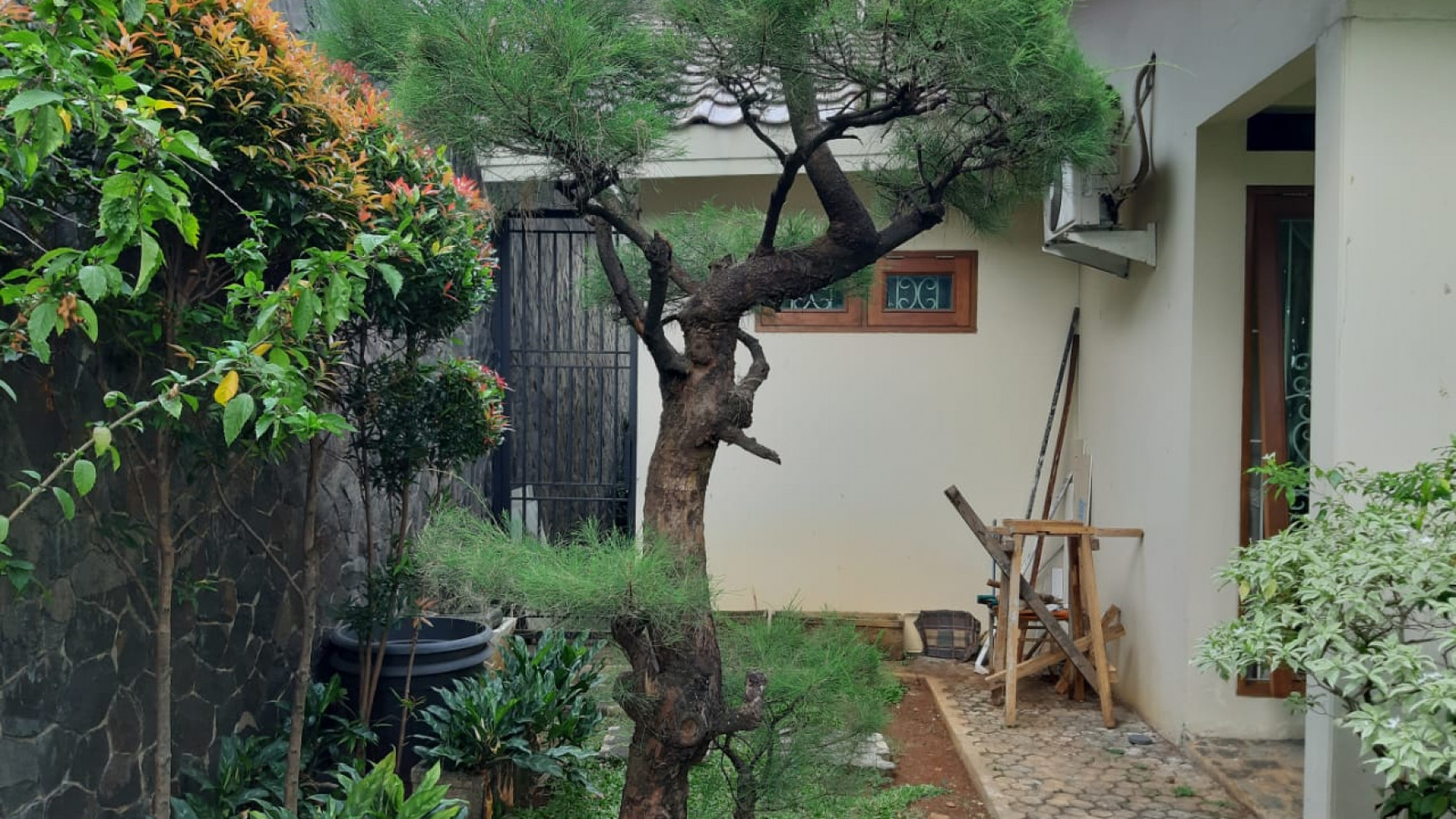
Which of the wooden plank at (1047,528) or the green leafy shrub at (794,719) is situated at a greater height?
the wooden plank at (1047,528)

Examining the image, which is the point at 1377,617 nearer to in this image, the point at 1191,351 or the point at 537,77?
the point at 1191,351

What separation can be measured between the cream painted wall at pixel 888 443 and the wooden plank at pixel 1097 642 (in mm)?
1362

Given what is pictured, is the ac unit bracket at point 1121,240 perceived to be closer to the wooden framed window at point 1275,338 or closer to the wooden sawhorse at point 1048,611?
the wooden framed window at point 1275,338

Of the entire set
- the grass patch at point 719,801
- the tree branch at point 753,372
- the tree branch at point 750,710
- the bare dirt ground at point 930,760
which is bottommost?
the bare dirt ground at point 930,760

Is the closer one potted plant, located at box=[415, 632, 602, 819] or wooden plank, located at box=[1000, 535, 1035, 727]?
potted plant, located at box=[415, 632, 602, 819]

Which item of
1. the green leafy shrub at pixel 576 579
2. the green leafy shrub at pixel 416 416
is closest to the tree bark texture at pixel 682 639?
the green leafy shrub at pixel 576 579

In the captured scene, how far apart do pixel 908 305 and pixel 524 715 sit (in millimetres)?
3651

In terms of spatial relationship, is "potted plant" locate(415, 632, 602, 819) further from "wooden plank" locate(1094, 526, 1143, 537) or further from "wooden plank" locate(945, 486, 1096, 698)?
"wooden plank" locate(1094, 526, 1143, 537)

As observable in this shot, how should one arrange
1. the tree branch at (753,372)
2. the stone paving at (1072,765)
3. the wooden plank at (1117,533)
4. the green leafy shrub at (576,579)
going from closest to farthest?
the green leafy shrub at (576,579)
the tree branch at (753,372)
the stone paving at (1072,765)
the wooden plank at (1117,533)

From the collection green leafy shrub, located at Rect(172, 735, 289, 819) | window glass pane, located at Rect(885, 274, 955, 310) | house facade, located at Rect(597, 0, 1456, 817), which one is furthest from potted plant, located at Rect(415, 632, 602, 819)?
window glass pane, located at Rect(885, 274, 955, 310)

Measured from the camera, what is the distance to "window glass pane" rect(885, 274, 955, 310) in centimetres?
653

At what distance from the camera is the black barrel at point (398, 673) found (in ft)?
13.4

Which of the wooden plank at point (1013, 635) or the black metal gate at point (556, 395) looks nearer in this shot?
the wooden plank at point (1013, 635)

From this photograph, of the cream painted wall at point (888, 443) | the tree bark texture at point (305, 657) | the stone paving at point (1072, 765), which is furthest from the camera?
the cream painted wall at point (888, 443)
